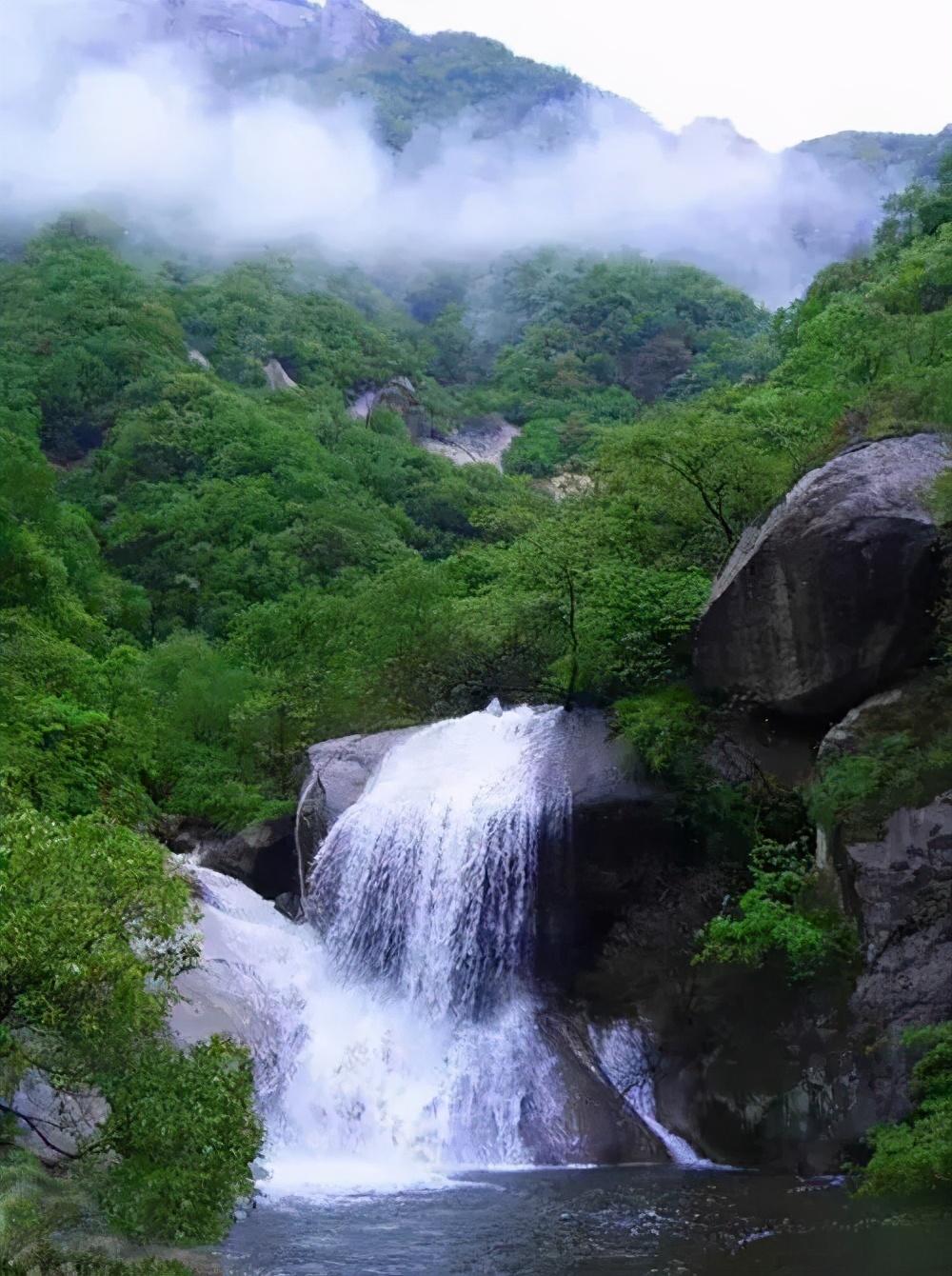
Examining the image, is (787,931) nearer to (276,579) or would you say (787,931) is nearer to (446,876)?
(446,876)

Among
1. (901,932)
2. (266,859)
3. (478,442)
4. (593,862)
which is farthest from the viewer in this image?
(478,442)

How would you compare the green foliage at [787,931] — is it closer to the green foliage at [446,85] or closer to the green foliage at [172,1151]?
the green foliage at [172,1151]

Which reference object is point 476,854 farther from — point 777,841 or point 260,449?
point 260,449

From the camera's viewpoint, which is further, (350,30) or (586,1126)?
(350,30)

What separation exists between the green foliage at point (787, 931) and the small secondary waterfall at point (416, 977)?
9.64ft

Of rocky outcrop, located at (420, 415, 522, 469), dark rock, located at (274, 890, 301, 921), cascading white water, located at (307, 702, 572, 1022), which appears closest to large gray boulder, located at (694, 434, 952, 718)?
cascading white water, located at (307, 702, 572, 1022)

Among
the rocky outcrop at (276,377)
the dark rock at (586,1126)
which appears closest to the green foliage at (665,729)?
the dark rock at (586,1126)

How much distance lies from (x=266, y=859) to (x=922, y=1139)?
15.4m

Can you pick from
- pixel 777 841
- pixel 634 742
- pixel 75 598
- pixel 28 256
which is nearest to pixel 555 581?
pixel 634 742

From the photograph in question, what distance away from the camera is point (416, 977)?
70.9 ft

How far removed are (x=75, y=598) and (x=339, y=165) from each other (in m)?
87.1

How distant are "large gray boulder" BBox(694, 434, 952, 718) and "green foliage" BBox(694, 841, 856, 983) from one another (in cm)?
275

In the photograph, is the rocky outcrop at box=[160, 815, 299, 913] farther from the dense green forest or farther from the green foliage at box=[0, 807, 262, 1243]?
the green foliage at box=[0, 807, 262, 1243]

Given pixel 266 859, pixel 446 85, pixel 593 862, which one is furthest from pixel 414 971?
pixel 446 85
